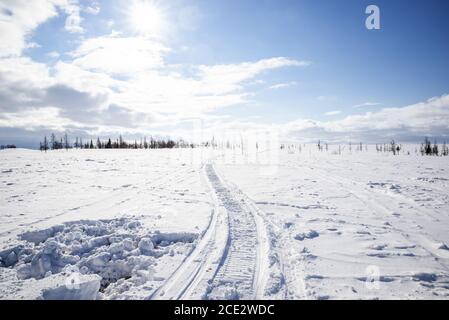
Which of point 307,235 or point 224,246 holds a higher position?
point 224,246

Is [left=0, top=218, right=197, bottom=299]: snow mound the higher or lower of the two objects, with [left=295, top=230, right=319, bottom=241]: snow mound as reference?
higher

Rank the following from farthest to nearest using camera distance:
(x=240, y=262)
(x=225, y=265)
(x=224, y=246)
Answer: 1. (x=224, y=246)
2. (x=240, y=262)
3. (x=225, y=265)

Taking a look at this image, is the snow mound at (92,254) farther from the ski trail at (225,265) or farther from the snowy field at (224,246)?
the ski trail at (225,265)

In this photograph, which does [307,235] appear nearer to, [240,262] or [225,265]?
[240,262]

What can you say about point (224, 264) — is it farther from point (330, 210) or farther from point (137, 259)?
point (330, 210)

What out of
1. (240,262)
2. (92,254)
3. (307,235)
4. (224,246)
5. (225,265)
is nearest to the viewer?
(225,265)

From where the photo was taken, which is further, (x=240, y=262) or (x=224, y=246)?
(x=224, y=246)

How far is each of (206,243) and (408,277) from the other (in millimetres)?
4214

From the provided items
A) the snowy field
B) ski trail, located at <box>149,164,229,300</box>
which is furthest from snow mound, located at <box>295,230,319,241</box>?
ski trail, located at <box>149,164,229,300</box>

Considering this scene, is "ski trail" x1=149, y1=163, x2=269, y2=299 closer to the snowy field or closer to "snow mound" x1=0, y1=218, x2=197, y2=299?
the snowy field

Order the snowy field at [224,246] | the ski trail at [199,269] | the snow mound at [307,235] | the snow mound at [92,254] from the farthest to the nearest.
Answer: the snow mound at [307,235] < the snow mound at [92,254] < the snowy field at [224,246] < the ski trail at [199,269]

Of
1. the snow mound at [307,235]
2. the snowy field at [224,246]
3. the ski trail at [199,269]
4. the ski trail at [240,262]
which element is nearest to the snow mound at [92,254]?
the snowy field at [224,246]

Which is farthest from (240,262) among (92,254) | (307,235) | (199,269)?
(92,254)
